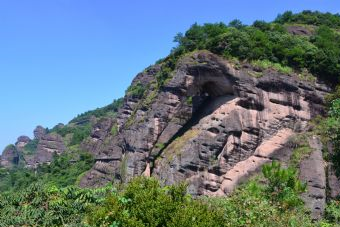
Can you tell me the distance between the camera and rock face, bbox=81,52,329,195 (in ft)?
145

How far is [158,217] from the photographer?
51.2ft

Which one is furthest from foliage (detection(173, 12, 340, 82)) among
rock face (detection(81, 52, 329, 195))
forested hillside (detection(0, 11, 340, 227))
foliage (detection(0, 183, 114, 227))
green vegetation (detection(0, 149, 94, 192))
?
green vegetation (detection(0, 149, 94, 192))

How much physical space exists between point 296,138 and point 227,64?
10138mm

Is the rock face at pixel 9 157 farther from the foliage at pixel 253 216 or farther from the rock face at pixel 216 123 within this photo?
the foliage at pixel 253 216

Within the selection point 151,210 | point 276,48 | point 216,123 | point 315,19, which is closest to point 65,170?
point 216,123

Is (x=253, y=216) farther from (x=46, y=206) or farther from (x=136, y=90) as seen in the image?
(x=136, y=90)

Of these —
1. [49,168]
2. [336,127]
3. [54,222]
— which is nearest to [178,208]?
[54,222]

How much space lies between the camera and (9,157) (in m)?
170

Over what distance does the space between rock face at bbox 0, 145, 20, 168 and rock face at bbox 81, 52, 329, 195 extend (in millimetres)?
128581

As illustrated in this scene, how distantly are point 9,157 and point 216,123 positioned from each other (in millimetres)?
140893

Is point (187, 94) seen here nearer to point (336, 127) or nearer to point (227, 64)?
point (227, 64)

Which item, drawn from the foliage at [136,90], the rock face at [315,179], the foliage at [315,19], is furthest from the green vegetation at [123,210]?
the foliage at [136,90]

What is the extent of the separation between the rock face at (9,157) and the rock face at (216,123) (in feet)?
422

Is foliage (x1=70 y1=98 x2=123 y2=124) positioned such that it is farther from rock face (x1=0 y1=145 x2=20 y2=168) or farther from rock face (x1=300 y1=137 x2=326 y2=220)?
rock face (x1=300 y1=137 x2=326 y2=220)
